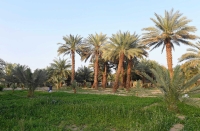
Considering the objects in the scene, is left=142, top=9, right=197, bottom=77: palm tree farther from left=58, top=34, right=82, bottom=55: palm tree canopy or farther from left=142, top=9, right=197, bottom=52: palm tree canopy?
left=58, top=34, right=82, bottom=55: palm tree canopy

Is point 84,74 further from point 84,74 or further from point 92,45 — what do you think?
point 92,45

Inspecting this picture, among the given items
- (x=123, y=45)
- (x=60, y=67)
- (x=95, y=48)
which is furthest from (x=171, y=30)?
(x=60, y=67)

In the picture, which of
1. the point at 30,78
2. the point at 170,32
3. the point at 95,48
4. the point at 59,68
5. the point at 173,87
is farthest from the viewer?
the point at 59,68

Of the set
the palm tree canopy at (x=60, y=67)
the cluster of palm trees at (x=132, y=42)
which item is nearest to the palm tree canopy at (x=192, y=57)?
the cluster of palm trees at (x=132, y=42)

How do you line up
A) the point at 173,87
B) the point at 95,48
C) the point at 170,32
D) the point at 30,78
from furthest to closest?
the point at 95,48
the point at 170,32
the point at 30,78
the point at 173,87

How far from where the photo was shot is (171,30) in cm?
2511

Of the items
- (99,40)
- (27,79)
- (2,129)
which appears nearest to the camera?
(2,129)

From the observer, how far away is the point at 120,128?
6.92 m

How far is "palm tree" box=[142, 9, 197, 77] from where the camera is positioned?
975 inches

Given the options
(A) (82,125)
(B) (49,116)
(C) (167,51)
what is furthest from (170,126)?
(C) (167,51)

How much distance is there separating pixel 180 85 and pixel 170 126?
12.4 ft

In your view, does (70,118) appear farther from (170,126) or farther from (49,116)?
(170,126)

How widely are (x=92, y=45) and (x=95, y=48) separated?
90cm

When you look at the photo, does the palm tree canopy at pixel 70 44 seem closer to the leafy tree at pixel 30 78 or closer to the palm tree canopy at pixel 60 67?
the palm tree canopy at pixel 60 67
